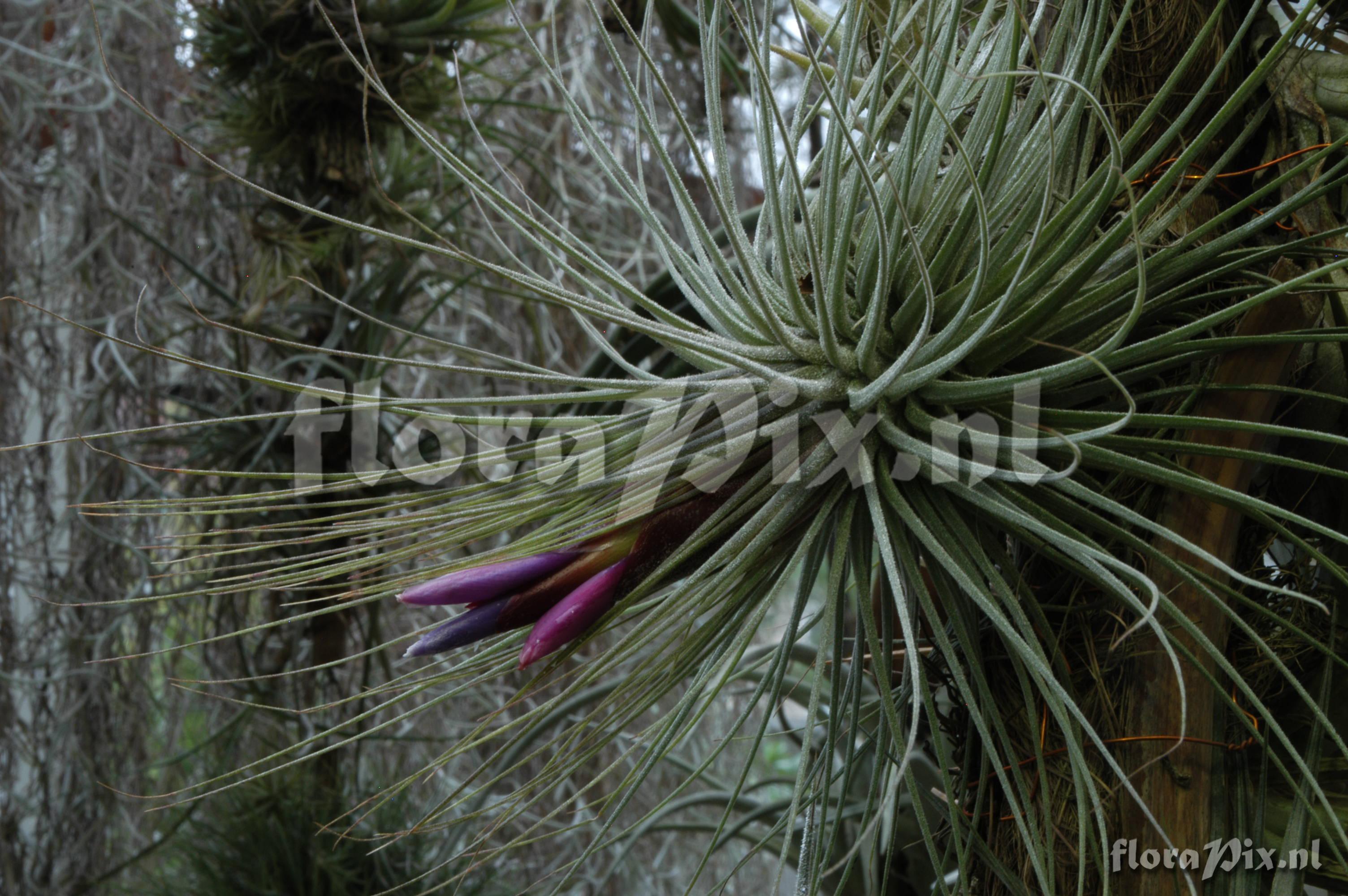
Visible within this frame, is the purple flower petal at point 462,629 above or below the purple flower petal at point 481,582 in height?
below

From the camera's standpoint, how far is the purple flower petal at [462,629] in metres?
0.47

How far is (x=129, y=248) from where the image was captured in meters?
1.60

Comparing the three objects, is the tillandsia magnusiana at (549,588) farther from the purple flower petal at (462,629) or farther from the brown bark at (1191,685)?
the brown bark at (1191,685)

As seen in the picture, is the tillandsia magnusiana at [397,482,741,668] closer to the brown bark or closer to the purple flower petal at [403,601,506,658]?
the purple flower petal at [403,601,506,658]

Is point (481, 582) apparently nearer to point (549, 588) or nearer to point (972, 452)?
point (549, 588)

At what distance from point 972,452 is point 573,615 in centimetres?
20

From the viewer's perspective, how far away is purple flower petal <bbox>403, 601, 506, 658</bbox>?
0.47m

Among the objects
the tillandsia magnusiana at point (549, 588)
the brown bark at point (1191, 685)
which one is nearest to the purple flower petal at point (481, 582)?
the tillandsia magnusiana at point (549, 588)

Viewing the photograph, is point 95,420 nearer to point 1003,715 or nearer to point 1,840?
point 1,840

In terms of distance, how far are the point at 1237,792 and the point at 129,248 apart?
1604 mm

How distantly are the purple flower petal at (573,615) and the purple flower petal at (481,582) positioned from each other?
→ 18 millimetres

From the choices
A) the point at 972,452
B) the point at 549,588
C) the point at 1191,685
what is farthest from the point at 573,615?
the point at 1191,685

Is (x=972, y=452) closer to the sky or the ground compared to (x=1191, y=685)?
closer to the sky

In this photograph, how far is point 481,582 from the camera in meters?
0.47
